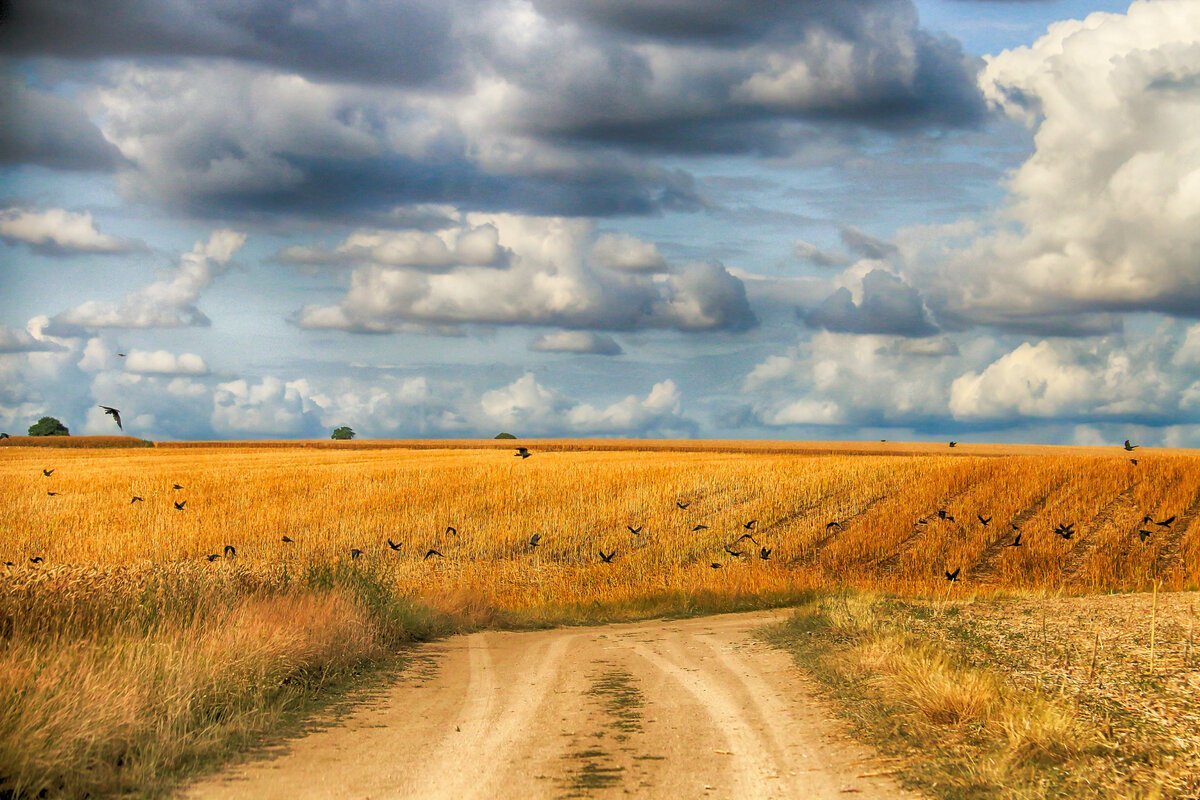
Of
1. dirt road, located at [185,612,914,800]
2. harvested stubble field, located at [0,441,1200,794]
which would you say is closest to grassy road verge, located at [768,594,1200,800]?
dirt road, located at [185,612,914,800]

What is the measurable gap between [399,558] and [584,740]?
70.5ft

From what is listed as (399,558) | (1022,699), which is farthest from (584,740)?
(399,558)

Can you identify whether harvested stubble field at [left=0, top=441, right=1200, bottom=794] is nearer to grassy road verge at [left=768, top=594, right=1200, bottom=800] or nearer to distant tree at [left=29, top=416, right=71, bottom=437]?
grassy road verge at [left=768, top=594, right=1200, bottom=800]

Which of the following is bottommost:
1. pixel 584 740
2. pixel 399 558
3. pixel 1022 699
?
pixel 399 558

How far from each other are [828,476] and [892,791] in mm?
34372

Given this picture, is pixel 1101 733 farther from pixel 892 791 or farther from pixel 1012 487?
pixel 1012 487

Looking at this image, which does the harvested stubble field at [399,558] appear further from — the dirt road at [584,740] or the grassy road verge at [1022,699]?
the grassy road verge at [1022,699]

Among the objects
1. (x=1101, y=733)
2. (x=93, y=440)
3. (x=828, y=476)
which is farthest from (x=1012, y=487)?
(x=93, y=440)

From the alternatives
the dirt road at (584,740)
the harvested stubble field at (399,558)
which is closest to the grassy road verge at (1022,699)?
the dirt road at (584,740)

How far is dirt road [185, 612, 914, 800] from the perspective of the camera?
8.42 metres

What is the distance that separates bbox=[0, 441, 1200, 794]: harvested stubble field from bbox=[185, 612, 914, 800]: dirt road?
3.64 feet

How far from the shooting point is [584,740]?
989 cm

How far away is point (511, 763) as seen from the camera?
904 cm

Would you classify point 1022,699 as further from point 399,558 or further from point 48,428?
point 48,428
